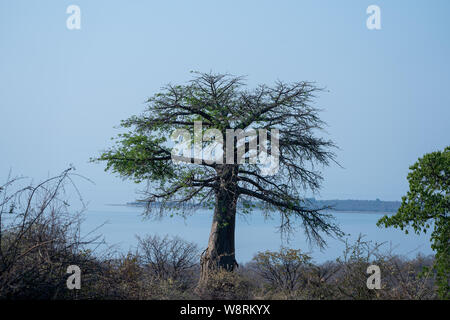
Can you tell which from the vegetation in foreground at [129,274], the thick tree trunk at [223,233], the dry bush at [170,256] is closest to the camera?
the vegetation in foreground at [129,274]

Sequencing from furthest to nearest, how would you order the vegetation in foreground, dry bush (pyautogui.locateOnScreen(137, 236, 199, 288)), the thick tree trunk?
dry bush (pyautogui.locateOnScreen(137, 236, 199, 288))
the thick tree trunk
the vegetation in foreground

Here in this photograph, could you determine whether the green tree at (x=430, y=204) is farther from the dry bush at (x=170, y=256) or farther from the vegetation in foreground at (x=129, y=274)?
the dry bush at (x=170, y=256)

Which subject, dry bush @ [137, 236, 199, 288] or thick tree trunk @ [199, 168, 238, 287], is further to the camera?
dry bush @ [137, 236, 199, 288]

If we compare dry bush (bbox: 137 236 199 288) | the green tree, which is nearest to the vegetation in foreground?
the green tree

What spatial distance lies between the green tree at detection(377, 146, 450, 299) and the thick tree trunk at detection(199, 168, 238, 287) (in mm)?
5668

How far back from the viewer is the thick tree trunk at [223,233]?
14375 millimetres

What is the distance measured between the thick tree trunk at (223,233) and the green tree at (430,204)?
5668 mm

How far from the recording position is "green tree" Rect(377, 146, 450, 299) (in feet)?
31.3

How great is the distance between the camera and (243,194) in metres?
14.7

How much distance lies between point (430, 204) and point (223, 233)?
6.84 meters

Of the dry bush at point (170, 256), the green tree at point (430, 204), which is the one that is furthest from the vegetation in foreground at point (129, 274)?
the dry bush at point (170, 256)

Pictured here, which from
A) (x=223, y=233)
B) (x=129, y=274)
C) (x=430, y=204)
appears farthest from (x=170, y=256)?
(x=430, y=204)

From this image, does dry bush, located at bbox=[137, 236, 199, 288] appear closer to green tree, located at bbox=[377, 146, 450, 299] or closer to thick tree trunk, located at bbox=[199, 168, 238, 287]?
thick tree trunk, located at bbox=[199, 168, 238, 287]
